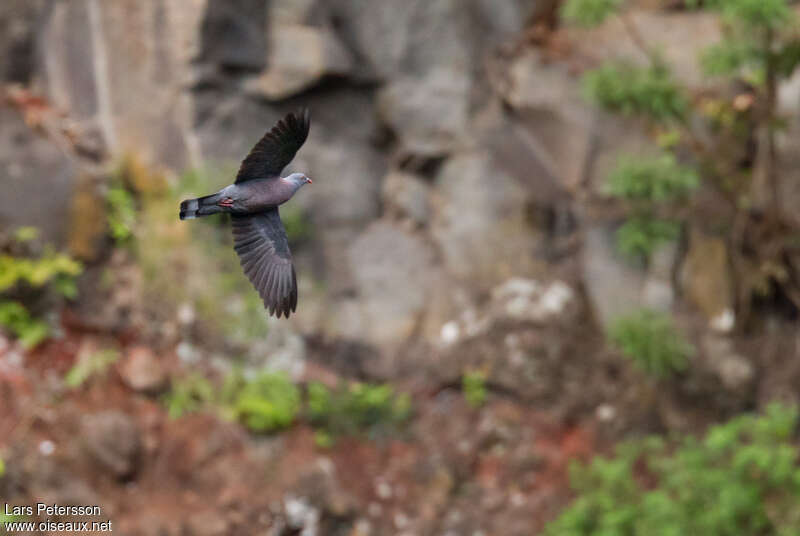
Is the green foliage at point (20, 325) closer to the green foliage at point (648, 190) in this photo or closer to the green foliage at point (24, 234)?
the green foliage at point (24, 234)

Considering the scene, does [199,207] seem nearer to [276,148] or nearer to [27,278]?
[276,148]

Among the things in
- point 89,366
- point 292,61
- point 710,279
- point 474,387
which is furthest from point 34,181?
point 710,279

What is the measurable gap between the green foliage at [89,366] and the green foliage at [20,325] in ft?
1.24

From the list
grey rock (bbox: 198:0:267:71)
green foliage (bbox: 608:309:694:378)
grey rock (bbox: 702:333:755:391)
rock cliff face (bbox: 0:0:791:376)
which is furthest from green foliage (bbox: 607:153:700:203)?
grey rock (bbox: 198:0:267:71)

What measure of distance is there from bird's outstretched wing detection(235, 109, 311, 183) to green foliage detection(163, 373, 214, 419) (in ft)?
14.2

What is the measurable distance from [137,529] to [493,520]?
2748 mm

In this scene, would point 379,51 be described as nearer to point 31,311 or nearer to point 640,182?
point 640,182

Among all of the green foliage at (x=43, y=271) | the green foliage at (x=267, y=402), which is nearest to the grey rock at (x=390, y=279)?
the green foliage at (x=267, y=402)

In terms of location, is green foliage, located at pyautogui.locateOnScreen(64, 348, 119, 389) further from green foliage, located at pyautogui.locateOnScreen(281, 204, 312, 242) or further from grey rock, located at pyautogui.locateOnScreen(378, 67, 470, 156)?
grey rock, located at pyautogui.locateOnScreen(378, 67, 470, 156)

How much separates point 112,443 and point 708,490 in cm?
432

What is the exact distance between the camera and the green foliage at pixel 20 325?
7891 mm

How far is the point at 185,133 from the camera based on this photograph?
877cm

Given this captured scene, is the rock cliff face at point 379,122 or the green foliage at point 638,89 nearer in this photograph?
the green foliage at point 638,89

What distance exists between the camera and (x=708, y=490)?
6.99 metres
